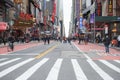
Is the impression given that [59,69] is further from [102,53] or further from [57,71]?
[102,53]

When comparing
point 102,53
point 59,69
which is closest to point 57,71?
point 59,69

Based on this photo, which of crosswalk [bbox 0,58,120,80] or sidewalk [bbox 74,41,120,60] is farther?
sidewalk [bbox 74,41,120,60]

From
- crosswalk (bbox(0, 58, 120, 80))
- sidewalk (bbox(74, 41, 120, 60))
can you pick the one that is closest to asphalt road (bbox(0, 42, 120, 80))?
crosswalk (bbox(0, 58, 120, 80))

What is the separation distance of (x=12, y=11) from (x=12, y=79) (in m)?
83.4

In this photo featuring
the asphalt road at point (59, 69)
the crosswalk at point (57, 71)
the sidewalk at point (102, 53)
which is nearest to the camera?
the crosswalk at point (57, 71)

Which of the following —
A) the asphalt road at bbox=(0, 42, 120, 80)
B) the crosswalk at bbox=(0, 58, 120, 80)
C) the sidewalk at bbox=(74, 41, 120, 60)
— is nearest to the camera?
the crosswalk at bbox=(0, 58, 120, 80)

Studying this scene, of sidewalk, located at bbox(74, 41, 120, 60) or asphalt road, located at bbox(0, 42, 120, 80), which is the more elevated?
asphalt road, located at bbox(0, 42, 120, 80)

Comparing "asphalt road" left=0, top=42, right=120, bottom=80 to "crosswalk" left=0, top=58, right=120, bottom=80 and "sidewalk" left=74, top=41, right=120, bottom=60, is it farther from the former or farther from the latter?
"sidewalk" left=74, top=41, right=120, bottom=60

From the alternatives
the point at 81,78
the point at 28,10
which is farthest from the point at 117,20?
the point at 28,10

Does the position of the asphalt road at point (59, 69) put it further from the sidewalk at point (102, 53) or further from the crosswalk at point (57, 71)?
the sidewalk at point (102, 53)

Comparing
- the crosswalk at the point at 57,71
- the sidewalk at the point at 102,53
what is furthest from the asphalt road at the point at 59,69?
the sidewalk at the point at 102,53

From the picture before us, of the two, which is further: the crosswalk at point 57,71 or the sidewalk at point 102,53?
the sidewalk at point 102,53

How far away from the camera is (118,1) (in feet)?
269

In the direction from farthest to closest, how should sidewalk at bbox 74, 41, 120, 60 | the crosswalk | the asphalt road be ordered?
sidewalk at bbox 74, 41, 120, 60 < the asphalt road < the crosswalk
